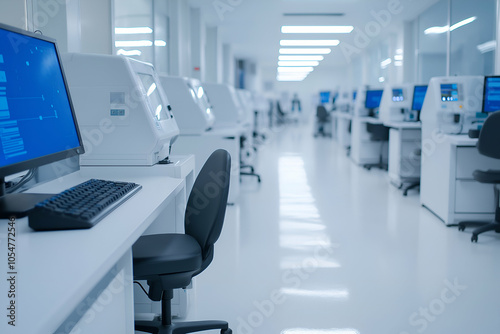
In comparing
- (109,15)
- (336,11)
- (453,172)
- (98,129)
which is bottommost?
(453,172)

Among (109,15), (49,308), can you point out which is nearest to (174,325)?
(49,308)

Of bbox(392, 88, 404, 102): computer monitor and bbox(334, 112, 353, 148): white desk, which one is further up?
bbox(392, 88, 404, 102): computer monitor

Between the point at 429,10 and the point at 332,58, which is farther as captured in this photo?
the point at 332,58

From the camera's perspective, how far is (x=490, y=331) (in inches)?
86.3

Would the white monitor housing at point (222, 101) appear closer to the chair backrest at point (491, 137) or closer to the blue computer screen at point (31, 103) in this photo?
the chair backrest at point (491, 137)

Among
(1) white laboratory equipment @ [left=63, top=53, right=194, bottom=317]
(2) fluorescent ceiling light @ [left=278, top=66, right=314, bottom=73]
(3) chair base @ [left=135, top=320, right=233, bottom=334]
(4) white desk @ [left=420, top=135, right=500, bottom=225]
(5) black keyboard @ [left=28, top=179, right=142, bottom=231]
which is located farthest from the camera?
(2) fluorescent ceiling light @ [left=278, top=66, right=314, bottom=73]

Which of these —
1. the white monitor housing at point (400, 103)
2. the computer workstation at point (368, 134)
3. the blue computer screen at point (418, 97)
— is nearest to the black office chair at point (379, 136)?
the computer workstation at point (368, 134)

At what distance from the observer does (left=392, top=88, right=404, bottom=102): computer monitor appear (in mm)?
6492

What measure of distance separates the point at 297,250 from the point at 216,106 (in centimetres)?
328

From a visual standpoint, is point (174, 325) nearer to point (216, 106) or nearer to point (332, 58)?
point (216, 106)

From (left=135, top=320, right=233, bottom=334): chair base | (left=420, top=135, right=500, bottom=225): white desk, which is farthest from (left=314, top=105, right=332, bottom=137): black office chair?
(left=135, top=320, right=233, bottom=334): chair base

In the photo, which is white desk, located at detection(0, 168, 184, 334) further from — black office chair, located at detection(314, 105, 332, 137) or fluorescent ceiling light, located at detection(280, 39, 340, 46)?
black office chair, located at detection(314, 105, 332, 137)

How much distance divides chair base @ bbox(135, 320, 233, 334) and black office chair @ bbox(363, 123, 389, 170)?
553 cm

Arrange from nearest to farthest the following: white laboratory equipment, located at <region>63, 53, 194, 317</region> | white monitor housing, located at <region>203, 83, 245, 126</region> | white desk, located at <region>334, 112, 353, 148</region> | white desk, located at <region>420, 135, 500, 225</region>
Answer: white laboratory equipment, located at <region>63, 53, 194, 317</region>, white desk, located at <region>420, 135, 500, 225</region>, white monitor housing, located at <region>203, 83, 245, 126</region>, white desk, located at <region>334, 112, 353, 148</region>
